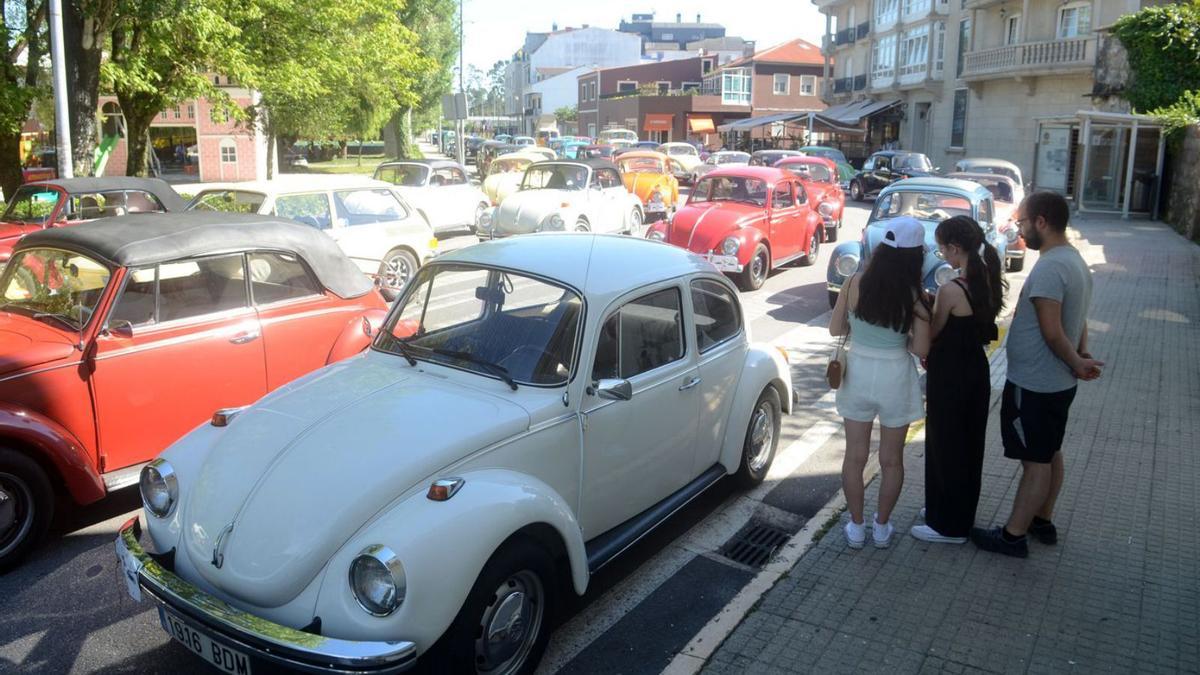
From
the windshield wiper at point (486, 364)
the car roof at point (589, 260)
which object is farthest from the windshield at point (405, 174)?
the windshield wiper at point (486, 364)

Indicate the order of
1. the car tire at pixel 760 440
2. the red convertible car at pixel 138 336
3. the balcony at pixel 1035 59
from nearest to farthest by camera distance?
the red convertible car at pixel 138 336 → the car tire at pixel 760 440 → the balcony at pixel 1035 59

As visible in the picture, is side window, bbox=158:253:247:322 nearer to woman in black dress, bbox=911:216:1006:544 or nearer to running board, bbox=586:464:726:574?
running board, bbox=586:464:726:574

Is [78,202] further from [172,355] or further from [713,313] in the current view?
[713,313]

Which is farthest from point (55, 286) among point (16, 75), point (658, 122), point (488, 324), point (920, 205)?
point (658, 122)

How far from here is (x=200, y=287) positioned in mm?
5746

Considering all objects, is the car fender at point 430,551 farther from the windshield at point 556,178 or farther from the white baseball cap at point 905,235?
the windshield at point 556,178

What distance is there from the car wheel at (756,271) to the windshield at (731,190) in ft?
2.66

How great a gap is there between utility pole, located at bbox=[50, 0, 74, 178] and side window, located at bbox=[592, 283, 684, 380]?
40.6ft

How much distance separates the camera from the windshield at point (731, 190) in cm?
1348

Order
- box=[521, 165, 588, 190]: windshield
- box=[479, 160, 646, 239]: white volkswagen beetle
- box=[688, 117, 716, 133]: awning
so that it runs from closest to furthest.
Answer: box=[479, 160, 646, 239]: white volkswagen beetle → box=[521, 165, 588, 190]: windshield → box=[688, 117, 716, 133]: awning

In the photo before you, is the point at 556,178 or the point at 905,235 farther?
the point at 556,178

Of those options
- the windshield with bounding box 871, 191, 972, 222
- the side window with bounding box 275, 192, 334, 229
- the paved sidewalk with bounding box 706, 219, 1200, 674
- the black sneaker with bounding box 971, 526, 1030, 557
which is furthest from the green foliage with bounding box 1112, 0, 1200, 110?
the black sneaker with bounding box 971, 526, 1030, 557

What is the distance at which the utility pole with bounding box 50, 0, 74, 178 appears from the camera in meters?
13.0

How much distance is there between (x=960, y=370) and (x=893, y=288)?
58 centimetres
